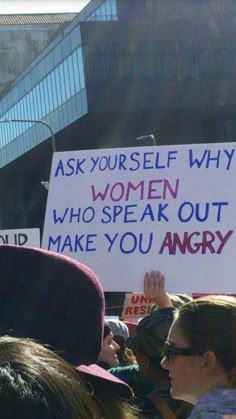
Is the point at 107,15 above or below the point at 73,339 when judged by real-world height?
above

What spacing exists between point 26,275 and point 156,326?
1.34m

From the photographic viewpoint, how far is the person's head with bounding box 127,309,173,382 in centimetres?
257

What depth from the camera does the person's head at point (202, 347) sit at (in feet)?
6.45

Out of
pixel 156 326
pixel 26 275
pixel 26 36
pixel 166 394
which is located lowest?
pixel 166 394

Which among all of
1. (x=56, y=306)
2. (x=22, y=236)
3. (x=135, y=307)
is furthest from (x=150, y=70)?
(x=56, y=306)

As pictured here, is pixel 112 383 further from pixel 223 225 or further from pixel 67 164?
pixel 67 164

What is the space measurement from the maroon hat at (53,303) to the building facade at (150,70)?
1139 inches

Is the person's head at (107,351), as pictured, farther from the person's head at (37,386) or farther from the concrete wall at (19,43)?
the concrete wall at (19,43)

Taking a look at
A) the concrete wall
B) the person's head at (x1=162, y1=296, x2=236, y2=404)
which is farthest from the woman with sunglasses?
the concrete wall

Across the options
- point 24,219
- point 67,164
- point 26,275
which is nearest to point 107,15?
point 24,219

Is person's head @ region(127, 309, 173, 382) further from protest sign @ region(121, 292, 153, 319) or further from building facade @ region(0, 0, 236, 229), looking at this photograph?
building facade @ region(0, 0, 236, 229)

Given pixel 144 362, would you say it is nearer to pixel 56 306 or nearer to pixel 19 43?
pixel 56 306

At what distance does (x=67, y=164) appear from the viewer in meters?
3.81

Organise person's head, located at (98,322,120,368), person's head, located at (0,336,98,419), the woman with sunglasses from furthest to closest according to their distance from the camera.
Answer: person's head, located at (98,322,120,368)
the woman with sunglasses
person's head, located at (0,336,98,419)
